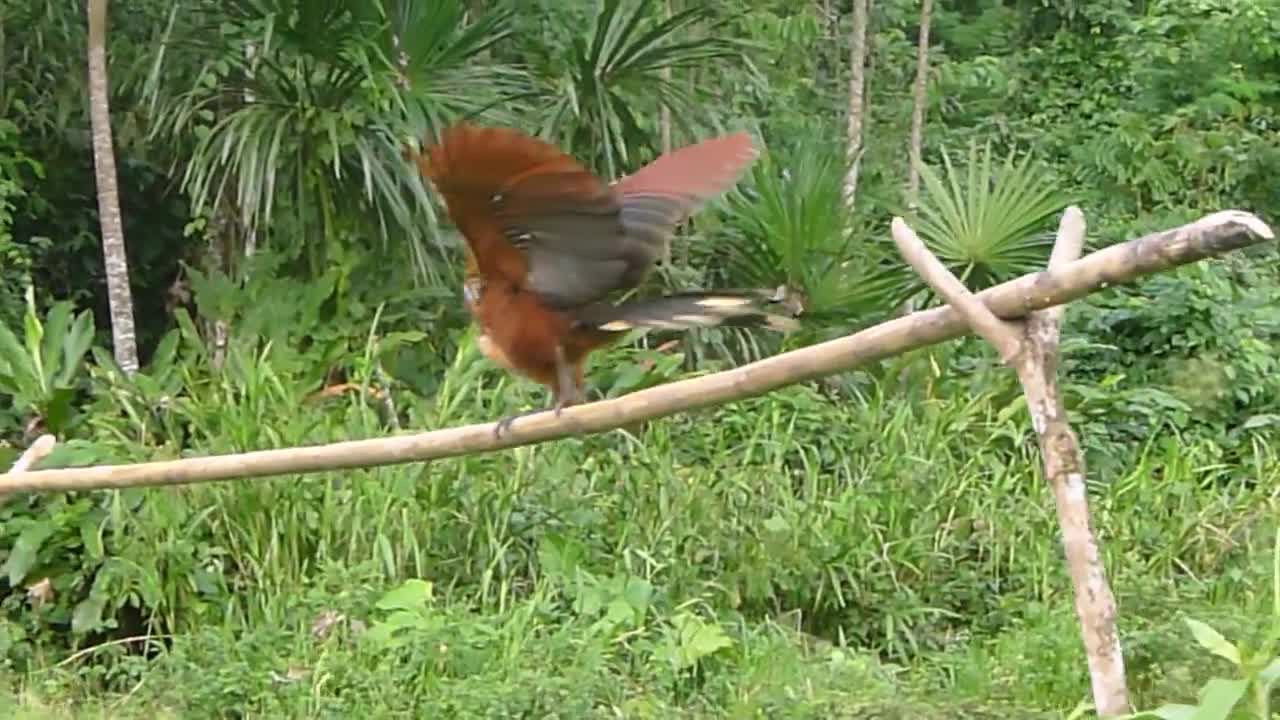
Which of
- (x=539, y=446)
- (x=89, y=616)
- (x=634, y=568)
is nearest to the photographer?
(x=89, y=616)

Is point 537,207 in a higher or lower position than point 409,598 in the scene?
higher

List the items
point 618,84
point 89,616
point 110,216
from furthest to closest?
1. point 618,84
2. point 110,216
3. point 89,616

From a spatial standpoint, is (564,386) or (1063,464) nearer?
(1063,464)

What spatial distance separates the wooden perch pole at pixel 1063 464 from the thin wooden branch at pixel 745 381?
0.02 m

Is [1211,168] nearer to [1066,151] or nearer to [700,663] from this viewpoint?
[1066,151]

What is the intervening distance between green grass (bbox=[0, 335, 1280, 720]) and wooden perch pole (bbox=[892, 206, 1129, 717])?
167 centimetres

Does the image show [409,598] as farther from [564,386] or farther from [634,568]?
[564,386]

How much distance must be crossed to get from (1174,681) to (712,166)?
74.8 inches

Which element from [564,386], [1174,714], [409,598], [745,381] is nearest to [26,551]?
[409,598]

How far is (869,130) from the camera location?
716cm

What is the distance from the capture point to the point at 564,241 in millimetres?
2148

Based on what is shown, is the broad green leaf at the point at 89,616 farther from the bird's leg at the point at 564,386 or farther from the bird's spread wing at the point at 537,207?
the bird's spread wing at the point at 537,207

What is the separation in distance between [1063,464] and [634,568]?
8.23 feet

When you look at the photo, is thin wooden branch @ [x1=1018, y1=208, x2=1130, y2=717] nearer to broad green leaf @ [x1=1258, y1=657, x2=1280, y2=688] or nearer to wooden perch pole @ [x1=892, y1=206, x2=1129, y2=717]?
wooden perch pole @ [x1=892, y1=206, x2=1129, y2=717]
